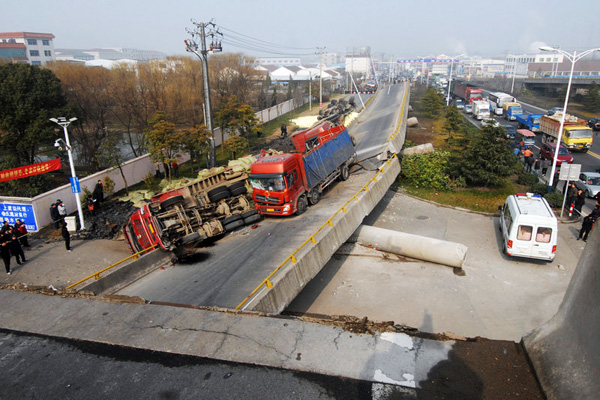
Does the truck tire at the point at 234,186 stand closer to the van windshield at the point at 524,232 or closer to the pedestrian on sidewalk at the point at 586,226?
the van windshield at the point at 524,232

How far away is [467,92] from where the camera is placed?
64.1m

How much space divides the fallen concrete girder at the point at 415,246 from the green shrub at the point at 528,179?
1220 cm

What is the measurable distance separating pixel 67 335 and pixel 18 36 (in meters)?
127

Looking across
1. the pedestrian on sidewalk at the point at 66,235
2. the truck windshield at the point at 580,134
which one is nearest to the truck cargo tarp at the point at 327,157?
the pedestrian on sidewalk at the point at 66,235

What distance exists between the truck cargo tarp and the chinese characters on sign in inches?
548

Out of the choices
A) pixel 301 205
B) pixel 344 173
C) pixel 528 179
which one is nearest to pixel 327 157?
pixel 344 173

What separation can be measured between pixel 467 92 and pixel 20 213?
64180 millimetres

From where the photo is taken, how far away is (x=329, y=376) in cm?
571

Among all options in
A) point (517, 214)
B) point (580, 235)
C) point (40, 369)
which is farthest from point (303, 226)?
point (580, 235)

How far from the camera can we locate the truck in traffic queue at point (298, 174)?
15.2m

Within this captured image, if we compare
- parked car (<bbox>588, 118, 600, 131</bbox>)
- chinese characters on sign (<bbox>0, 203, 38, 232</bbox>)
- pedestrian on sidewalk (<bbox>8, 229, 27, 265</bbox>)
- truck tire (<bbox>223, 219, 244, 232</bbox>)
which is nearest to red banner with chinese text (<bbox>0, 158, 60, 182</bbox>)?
chinese characters on sign (<bbox>0, 203, 38, 232</bbox>)

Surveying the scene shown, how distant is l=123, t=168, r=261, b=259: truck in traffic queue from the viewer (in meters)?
13.9

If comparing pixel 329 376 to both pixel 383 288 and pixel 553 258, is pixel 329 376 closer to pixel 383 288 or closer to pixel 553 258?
pixel 383 288

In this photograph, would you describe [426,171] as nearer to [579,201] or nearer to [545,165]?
[579,201]
